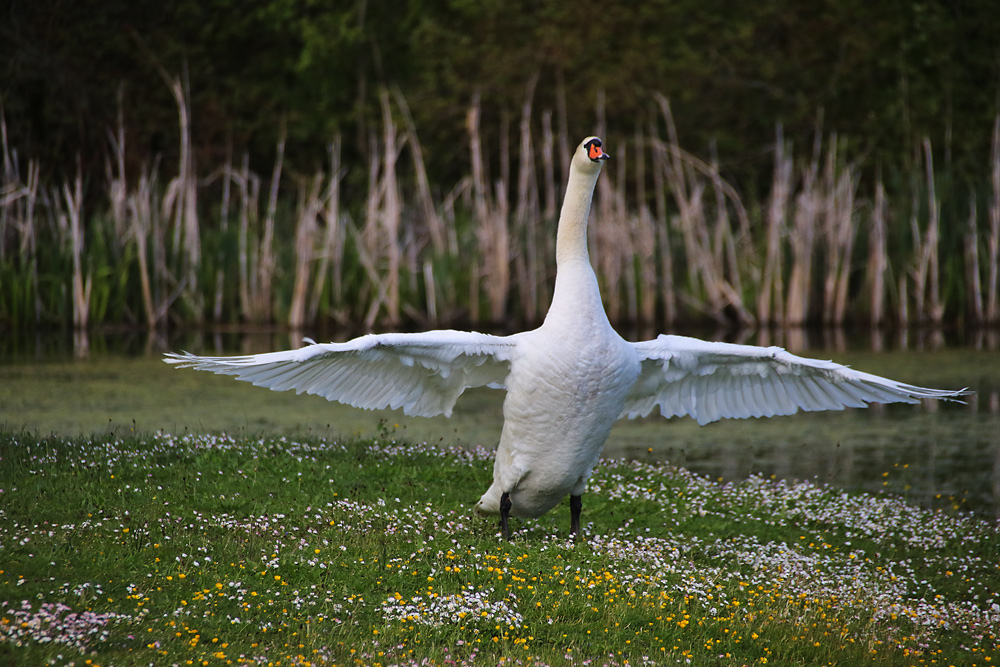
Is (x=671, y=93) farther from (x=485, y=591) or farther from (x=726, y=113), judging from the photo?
(x=485, y=591)

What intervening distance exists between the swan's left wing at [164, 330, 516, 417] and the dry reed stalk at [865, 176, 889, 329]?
40.5 feet

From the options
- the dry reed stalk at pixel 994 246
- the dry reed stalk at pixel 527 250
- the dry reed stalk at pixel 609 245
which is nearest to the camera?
the dry reed stalk at pixel 994 246

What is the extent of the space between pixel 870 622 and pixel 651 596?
1.17m

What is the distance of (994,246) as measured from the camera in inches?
669

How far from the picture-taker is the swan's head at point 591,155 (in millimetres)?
6410

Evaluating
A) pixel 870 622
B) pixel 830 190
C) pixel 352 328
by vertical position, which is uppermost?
pixel 830 190

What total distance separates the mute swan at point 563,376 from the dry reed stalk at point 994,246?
11.8 metres

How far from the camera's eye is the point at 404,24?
33.5 m

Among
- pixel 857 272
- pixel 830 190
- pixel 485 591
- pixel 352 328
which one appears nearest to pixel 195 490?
pixel 485 591

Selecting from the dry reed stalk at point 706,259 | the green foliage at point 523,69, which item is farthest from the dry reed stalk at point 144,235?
the green foliage at point 523,69

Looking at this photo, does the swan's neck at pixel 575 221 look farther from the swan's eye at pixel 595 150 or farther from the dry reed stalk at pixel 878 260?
the dry reed stalk at pixel 878 260

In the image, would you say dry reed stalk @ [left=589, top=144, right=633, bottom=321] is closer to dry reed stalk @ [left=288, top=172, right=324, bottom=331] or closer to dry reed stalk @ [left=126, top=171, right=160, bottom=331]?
dry reed stalk @ [left=288, top=172, right=324, bottom=331]

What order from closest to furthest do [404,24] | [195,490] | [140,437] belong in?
[195,490]
[140,437]
[404,24]

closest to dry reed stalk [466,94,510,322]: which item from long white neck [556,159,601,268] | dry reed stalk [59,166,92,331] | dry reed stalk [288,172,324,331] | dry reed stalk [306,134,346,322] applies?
dry reed stalk [306,134,346,322]
